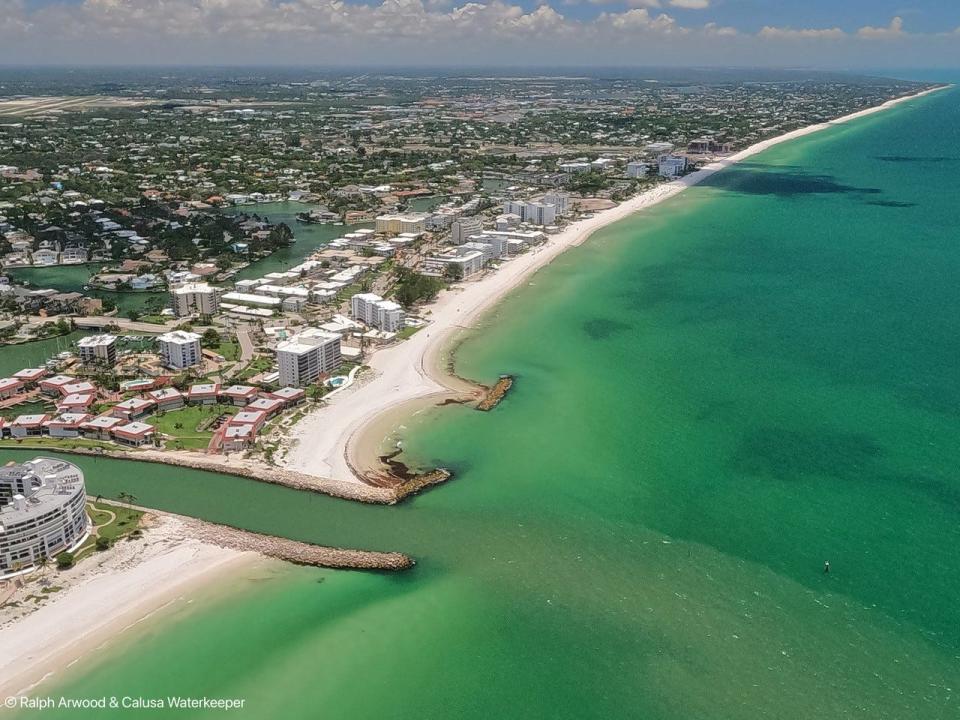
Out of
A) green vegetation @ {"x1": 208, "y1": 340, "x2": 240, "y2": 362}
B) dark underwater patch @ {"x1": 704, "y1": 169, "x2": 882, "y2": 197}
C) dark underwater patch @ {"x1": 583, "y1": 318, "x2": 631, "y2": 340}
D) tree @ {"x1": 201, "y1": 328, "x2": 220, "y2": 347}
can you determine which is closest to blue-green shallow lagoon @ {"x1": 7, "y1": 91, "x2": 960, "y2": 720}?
dark underwater patch @ {"x1": 583, "y1": 318, "x2": 631, "y2": 340}

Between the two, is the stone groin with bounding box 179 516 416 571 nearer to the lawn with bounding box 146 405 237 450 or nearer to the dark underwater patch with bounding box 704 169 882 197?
the lawn with bounding box 146 405 237 450

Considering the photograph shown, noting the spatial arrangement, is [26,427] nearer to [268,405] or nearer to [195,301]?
[268,405]

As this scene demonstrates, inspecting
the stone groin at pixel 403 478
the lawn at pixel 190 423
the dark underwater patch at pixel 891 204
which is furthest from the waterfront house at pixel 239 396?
the dark underwater patch at pixel 891 204

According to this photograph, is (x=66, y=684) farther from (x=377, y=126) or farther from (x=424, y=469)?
(x=377, y=126)

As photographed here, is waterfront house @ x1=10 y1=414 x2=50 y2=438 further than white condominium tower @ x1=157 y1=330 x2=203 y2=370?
No

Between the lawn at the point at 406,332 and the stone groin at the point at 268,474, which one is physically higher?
the lawn at the point at 406,332

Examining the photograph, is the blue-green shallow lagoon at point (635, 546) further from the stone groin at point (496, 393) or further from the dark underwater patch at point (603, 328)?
the stone groin at point (496, 393)
